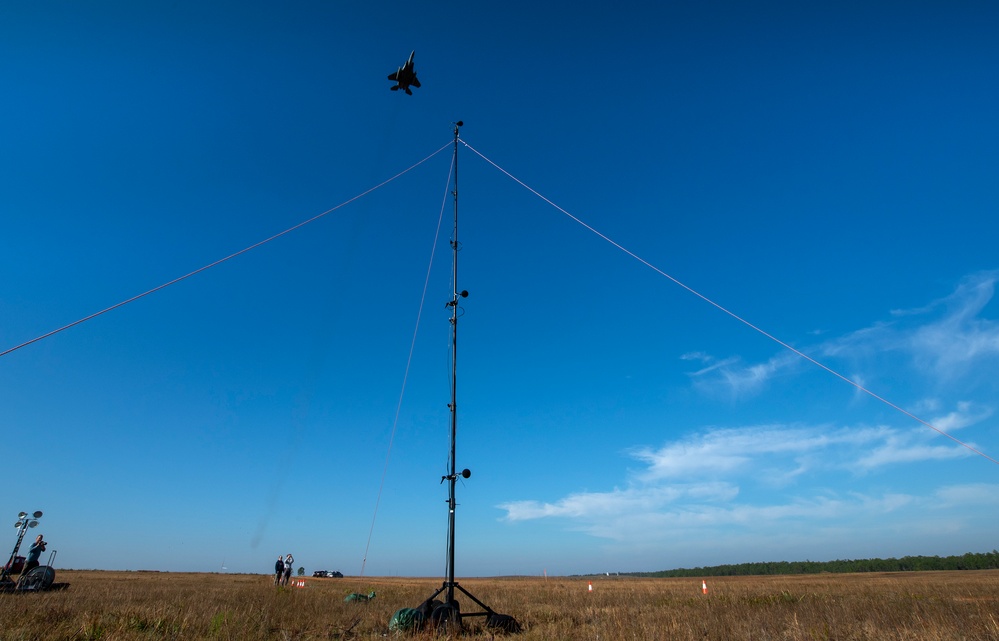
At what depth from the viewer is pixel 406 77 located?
1309 centimetres

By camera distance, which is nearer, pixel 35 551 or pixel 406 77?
pixel 406 77

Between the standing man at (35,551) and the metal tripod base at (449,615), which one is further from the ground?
the standing man at (35,551)

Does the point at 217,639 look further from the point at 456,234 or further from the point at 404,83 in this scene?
the point at 404,83

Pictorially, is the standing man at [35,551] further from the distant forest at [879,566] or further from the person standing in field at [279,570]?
the distant forest at [879,566]

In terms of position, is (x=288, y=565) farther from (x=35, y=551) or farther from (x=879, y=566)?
(x=879, y=566)

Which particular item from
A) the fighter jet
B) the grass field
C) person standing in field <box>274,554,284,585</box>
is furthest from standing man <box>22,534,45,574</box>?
the fighter jet

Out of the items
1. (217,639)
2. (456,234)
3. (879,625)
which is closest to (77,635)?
(217,639)

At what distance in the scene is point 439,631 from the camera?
11.1 meters

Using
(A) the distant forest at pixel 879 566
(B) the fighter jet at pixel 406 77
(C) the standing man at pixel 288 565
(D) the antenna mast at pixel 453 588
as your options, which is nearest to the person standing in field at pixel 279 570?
(C) the standing man at pixel 288 565

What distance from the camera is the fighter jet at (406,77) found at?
12977 mm

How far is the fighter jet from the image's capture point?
12977mm

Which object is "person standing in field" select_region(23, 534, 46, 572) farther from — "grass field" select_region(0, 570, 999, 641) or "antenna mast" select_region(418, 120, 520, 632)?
"antenna mast" select_region(418, 120, 520, 632)

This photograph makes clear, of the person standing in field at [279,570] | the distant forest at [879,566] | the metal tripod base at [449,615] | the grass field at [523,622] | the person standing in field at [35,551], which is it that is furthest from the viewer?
the distant forest at [879,566]

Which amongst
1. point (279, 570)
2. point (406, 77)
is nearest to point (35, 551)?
point (279, 570)
